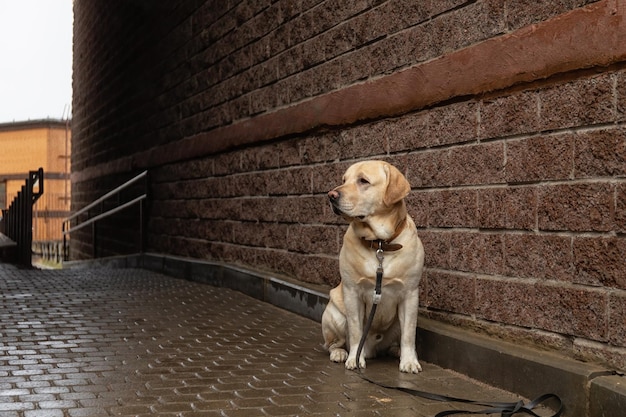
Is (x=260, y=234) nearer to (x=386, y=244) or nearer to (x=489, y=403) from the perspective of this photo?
(x=386, y=244)

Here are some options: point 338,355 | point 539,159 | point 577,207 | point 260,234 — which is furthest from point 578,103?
point 260,234

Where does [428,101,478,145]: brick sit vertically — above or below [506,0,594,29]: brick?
below

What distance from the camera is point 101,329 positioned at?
6418 mm

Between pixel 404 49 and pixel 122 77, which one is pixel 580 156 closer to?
pixel 404 49

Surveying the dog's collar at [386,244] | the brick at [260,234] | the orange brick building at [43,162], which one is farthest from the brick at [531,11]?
the orange brick building at [43,162]

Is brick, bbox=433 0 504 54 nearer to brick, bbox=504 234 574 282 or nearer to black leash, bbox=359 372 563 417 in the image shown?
brick, bbox=504 234 574 282

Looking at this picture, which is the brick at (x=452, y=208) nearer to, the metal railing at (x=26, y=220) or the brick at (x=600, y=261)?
the brick at (x=600, y=261)

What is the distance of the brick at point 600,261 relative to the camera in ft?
12.4

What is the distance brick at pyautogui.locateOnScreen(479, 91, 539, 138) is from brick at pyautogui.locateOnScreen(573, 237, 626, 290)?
2.41ft

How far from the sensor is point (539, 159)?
14.2 ft

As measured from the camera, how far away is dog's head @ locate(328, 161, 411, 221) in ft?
14.8

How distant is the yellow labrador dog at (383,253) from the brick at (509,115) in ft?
2.04

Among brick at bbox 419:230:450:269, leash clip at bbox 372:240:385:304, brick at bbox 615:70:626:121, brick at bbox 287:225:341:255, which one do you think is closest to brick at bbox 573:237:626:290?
brick at bbox 615:70:626:121

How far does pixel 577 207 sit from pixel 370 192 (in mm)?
1126
